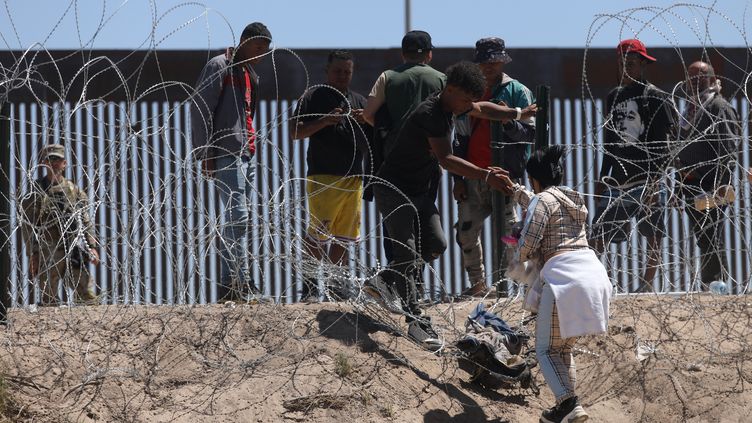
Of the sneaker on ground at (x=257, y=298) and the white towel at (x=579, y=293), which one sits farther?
the sneaker on ground at (x=257, y=298)

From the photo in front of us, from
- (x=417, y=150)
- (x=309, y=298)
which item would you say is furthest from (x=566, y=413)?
(x=309, y=298)

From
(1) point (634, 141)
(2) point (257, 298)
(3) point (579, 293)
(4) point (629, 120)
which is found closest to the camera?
(3) point (579, 293)

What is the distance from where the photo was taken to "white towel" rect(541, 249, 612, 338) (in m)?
6.80

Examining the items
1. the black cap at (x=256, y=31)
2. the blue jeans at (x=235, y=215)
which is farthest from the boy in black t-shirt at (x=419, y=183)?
the black cap at (x=256, y=31)

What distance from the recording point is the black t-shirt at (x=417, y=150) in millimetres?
7629

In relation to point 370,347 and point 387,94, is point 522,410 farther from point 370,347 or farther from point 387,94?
point 387,94

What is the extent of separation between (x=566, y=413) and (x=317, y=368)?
4.58ft

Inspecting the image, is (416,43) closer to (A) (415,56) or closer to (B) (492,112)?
(A) (415,56)

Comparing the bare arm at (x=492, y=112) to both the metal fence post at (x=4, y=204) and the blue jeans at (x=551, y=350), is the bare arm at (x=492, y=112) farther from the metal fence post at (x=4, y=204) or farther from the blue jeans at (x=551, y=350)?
the metal fence post at (x=4, y=204)

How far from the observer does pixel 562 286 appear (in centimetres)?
686

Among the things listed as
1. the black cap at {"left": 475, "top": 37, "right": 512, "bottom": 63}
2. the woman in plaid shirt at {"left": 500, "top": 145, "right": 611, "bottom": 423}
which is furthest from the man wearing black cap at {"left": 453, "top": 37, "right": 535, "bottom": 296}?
the woman in plaid shirt at {"left": 500, "top": 145, "right": 611, "bottom": 423}

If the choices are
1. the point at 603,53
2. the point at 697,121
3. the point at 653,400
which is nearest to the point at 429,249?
the point at 653,400

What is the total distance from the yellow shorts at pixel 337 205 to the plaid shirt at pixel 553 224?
66.9 inches

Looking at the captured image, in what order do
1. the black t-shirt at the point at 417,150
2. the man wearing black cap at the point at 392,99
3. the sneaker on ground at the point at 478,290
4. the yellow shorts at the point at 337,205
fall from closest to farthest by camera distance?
1. the black t-shirt at the point at 417,150
2. the man wearing black cap at the point at 392,99
3. the yellow shorts at the point at 337,205
4. the sneaker on ground at the point at 478,290
